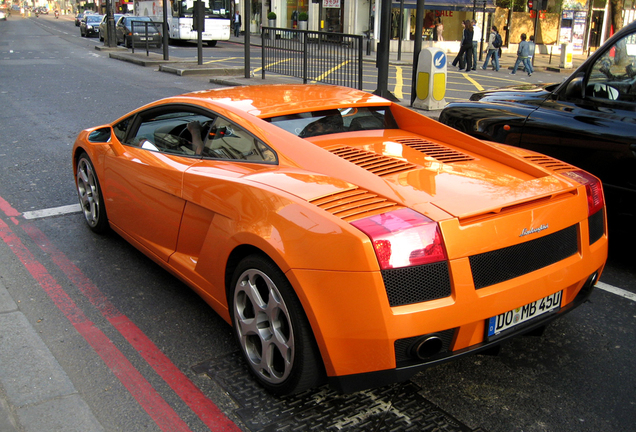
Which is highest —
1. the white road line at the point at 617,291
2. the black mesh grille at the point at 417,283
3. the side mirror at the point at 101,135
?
the side mirror at the point at 101,135

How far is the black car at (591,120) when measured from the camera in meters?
4.27

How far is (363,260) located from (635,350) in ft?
6.56

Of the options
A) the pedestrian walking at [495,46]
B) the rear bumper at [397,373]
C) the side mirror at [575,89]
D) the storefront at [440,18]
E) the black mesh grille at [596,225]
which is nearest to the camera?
the rear bumper at [397,373]

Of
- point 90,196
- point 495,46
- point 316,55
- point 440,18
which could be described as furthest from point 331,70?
point 440,18

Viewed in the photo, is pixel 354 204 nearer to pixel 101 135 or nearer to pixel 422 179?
pixel 422 179

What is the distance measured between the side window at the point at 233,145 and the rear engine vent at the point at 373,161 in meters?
0.39

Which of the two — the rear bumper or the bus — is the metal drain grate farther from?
the bus

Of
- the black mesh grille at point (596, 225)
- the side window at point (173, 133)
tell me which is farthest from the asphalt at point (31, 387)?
the black mesh grille at point (596, 225)

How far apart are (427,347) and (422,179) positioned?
2.87 ft

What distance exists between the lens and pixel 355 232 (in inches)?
94.8

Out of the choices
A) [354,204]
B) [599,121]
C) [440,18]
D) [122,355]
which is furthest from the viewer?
[440,18]

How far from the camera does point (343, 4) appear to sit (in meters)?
35.9

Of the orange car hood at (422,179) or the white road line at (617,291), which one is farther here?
the white road line at (617,291)

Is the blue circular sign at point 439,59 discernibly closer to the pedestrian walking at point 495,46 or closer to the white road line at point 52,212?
the white road line at point 52,212
